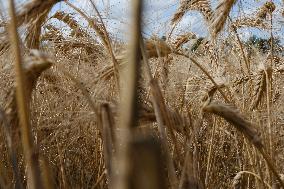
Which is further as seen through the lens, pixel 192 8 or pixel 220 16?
pixel 192 8

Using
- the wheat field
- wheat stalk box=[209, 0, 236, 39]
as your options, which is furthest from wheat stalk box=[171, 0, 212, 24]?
wheat stalk box=[209, 0, 236, 39]

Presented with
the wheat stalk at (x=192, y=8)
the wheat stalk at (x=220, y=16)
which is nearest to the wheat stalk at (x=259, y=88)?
the wheat stalk at (x=220, y=16)

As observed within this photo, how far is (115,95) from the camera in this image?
158cm

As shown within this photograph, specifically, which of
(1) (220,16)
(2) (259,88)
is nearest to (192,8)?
(1) (220,16)

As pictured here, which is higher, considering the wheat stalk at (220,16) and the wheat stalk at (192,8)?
the wheat stalk at (192,8)

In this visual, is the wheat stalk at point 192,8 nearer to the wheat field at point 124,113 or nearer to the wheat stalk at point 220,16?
the wheat field at point 124,113

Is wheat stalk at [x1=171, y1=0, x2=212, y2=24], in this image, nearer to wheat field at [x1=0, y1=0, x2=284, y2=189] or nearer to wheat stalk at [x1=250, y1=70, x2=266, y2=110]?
wheat field at [x1=0, y1=0, x2=284, y2=189]

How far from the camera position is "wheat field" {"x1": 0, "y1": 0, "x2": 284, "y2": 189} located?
0.30 metres

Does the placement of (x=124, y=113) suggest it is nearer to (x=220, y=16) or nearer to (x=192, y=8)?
(x=220, y=16)

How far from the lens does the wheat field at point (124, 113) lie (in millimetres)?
297

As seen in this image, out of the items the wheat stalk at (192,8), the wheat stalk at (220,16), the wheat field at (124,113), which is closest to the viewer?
the wheat field at (124,113)

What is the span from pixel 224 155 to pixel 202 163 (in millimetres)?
245

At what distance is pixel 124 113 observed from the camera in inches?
11.7

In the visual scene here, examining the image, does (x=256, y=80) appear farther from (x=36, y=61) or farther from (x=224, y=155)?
(x=36, y=61)
